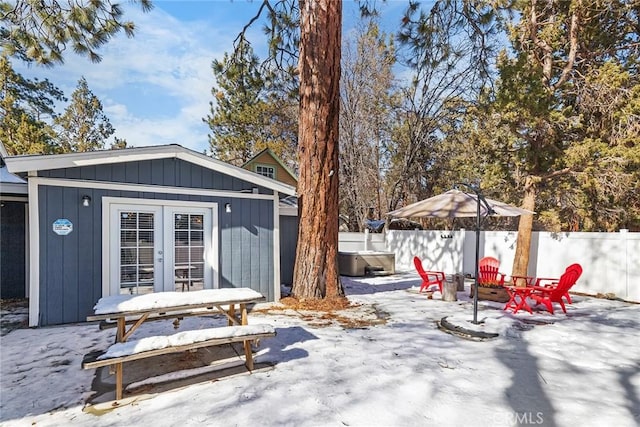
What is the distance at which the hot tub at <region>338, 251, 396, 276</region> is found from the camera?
10219 mm

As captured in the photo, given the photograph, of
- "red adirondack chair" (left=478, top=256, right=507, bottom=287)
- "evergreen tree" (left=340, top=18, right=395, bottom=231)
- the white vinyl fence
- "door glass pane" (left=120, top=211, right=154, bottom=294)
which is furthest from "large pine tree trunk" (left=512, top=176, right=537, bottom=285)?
"evergreen tree" (left=340, top=18, right=395, bottom=231)

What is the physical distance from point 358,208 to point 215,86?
10440 mm

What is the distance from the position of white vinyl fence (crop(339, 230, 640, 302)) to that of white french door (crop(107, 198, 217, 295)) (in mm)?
7396

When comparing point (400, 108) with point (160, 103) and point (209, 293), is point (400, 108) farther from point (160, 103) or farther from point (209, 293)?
point (209, 293)

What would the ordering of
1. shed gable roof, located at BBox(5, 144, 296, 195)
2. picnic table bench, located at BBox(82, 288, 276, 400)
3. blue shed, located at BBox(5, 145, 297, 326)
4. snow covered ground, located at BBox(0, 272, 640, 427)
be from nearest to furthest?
1. snow covered ground, located at BBox(0, 272, 640, 427)
2. picnic table bench, located at BBox(82, 288, 276, 400)
3. shed gable roof, located at BBox(5, 144, 296, 195)
4. blue shed, located at BBox(5, 145, 297, 326)

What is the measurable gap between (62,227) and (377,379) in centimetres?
474

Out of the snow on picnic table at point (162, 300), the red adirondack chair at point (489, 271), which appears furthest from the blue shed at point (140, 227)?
the red adirondack chair at point (489, 271)

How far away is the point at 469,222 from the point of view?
57.1 ft

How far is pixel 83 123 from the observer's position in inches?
831

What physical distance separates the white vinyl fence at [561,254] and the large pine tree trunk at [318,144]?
5.44 m

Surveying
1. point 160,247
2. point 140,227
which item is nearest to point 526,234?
point 160,247

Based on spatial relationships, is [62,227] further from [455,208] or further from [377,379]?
[455,208]

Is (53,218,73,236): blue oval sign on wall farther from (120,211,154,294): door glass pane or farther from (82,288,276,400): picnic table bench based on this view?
(82,288,276,400): picnic table bench

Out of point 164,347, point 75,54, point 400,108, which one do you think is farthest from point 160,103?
point 164,347
